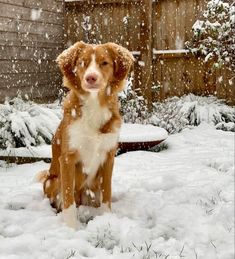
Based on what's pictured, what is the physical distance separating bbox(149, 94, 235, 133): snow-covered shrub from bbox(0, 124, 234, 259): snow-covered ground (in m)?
2.44

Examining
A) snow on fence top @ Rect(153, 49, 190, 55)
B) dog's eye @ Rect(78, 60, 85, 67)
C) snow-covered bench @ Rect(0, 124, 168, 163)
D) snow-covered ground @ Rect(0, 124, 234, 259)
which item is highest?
snow on fence top @ Rect(153, 49, 190, 55)

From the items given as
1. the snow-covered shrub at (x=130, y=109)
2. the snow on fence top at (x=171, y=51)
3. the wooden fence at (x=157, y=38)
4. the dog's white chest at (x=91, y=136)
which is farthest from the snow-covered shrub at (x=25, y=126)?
the snow on fence top at (x=171, y=51)

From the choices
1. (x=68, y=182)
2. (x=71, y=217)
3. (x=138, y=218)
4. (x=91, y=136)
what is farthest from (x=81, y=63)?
(x=138, y=218)

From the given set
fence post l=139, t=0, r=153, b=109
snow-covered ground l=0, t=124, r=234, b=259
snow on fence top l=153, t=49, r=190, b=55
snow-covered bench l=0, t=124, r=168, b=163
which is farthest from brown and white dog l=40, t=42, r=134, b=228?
snow on fence top l=153, t=49, r=190, b=55

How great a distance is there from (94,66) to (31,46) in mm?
5653

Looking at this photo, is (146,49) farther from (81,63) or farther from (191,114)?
(81,63)

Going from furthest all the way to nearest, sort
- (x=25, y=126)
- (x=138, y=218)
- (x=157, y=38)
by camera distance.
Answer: (x=157, y=38) → (x=25, y=126) → (x=138, y=218)

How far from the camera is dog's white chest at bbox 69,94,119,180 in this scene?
128 inches

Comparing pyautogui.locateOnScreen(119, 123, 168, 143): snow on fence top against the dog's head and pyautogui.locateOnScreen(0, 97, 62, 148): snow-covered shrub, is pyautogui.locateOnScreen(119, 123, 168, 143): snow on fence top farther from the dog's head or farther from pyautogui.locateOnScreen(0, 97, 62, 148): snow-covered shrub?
the dog's head

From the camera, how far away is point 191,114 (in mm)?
8109

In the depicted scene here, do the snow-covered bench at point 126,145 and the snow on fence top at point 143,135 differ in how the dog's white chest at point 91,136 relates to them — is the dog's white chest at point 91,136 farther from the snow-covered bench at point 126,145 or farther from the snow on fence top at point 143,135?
the snow on fence top at point 143,135

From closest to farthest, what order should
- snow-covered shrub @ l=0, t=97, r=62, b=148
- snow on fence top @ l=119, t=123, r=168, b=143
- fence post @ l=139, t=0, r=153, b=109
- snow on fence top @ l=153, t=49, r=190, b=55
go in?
snow-covered shrub @ l=0, t=97, r=62, b=148, snow on fence top @ l=119, t=123, r=168, b=143, fence post @ l=139, t=0, r=153, b=109, snow on fence top @ l=153, t=49, r=190, b=55

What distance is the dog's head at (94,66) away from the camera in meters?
3.14

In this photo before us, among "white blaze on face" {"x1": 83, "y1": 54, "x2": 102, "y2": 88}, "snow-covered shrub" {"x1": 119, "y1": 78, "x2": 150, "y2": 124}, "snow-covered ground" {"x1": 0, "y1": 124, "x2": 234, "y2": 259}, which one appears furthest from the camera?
"snow-covered shrub" {"x1": 119, "y1": 78, "x2": 150, "y2": 124}
